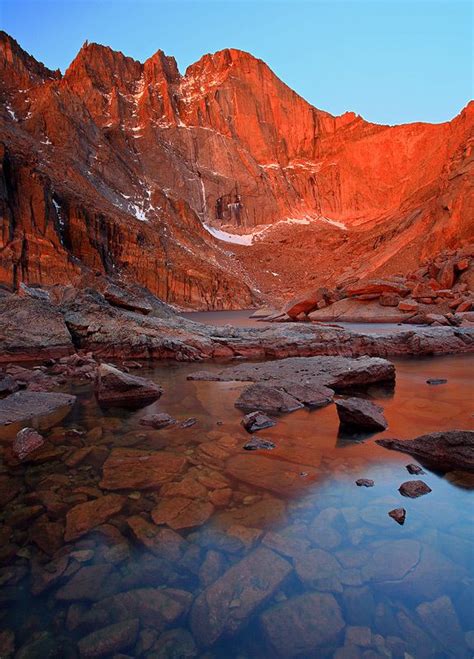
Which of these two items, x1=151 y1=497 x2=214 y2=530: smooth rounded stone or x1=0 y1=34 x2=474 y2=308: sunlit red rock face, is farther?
x1=0 y1=34 x2=474 y2=308: sunlit red rock face

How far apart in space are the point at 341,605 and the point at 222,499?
141cm

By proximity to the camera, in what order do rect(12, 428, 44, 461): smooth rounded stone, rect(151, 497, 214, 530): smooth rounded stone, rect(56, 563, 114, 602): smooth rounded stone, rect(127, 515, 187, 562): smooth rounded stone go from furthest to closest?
rect(12, 428, 44, 461): smooth rounded stone, rect(151, 497, 214, 530): smooth rounded stone, rect(127, 515, 187, 562): smooth rounded stone, rect(56, 563, 114, 602): smooth rounded stone

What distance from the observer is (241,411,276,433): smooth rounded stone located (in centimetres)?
529

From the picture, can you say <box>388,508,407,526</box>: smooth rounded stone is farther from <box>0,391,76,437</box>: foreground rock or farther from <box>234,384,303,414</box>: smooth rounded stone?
<box>0,391,76,437</box>: foreground rock

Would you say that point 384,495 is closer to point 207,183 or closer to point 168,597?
point 168,597

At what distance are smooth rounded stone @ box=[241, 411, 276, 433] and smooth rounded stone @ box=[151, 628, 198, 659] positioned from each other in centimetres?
320

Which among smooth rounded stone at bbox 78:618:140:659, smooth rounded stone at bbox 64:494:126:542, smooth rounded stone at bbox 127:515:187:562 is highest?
smooth rounded stone at bbox 64:494:126:542

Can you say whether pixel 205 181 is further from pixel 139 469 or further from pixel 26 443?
pixel 139 469

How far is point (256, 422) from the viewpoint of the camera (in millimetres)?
5391

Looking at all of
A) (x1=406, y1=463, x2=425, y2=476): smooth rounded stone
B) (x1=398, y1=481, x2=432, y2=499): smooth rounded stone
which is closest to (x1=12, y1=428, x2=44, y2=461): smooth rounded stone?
(x1=398, y1=481, x2=432, y2=499): smooth rounded stone

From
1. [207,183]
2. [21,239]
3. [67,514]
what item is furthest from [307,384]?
[207,183]

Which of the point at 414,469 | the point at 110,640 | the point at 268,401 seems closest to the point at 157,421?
the point at 268,401

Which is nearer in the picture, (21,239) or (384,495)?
(384,495)

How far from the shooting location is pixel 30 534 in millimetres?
2916
